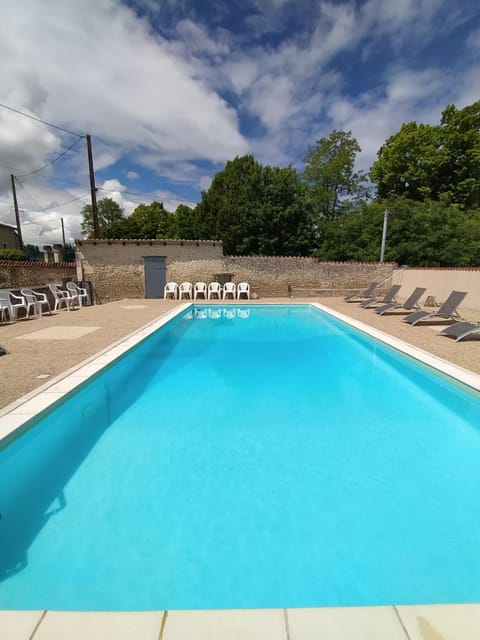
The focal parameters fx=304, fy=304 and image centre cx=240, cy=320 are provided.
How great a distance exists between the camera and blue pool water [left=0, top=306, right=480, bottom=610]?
193 cm

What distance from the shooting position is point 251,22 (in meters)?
9.65

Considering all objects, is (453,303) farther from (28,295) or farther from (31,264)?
(31,264)

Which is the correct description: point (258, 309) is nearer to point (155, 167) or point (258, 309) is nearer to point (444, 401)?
point (444, 401)

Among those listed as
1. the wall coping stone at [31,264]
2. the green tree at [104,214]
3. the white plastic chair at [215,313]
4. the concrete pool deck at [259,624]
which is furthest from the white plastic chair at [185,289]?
the green tree at [104,214]

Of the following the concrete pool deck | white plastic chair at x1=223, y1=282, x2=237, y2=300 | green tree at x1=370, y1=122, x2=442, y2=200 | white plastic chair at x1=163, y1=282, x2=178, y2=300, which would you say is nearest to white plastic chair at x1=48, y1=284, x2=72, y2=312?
white plastic chair at x1=163, y1=282, x2=178, y2=300

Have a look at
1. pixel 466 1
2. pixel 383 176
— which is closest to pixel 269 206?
pixel 383 176

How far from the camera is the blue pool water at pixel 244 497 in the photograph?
1.93 metres

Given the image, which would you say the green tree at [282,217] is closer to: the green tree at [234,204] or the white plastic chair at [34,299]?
the green tree at [234,204]

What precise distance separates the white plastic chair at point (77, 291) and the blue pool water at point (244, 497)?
9.22m

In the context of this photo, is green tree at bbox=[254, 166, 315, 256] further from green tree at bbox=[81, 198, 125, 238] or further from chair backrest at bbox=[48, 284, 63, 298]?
green tree at bbox=[81, 198, 125, 238]

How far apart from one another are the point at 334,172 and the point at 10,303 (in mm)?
27102

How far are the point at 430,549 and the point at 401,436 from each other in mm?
1674

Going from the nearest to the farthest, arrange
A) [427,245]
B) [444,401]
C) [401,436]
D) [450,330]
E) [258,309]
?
[401,436]
[444,401]
[450,330]
[258,309]
[427,245]

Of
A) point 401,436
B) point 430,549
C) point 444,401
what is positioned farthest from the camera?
point 444,401
